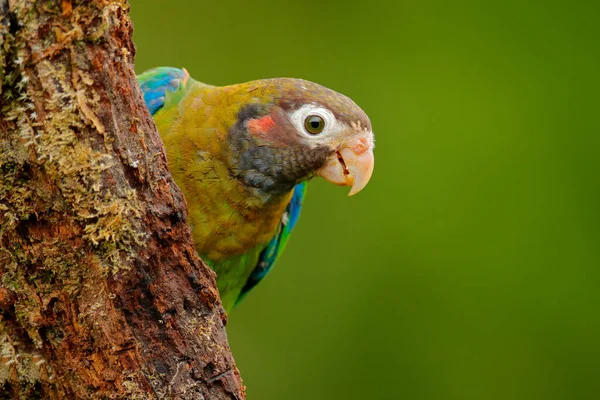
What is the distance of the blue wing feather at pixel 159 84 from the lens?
3309 millimetres

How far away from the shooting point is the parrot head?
294 cm

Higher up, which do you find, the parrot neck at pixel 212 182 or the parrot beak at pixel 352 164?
the parrot beak at pixel 352 164

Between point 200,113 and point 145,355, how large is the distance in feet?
4.97

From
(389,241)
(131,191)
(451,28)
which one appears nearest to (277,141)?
(131,191)

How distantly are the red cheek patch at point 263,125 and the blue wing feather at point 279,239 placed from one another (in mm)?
837

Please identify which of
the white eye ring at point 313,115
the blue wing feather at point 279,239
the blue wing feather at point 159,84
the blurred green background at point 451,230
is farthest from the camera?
the blurred green background at point 451,230

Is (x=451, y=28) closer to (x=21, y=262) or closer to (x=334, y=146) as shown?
(x=334, y=146)

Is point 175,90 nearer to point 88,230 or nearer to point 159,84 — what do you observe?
point 159,84

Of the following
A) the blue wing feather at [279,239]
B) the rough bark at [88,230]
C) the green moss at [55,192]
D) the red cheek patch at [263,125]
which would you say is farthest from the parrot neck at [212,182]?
the green moss at [55,192]

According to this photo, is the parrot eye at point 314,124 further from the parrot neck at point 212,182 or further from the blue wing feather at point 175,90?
the blue wing feather at point 175,90

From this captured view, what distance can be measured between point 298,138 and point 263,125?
174 mm

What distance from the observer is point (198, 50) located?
5.84 metres

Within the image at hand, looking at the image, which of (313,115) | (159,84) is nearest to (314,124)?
(313,115)

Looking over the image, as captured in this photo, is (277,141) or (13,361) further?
(277,141)
